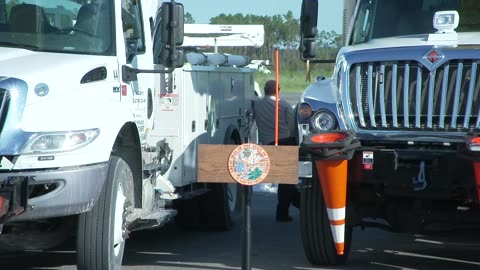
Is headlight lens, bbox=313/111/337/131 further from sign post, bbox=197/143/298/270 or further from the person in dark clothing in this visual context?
the person in dark clothing

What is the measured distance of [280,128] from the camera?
12.7 meters

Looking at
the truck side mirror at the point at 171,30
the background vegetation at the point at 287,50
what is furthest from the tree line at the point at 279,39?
the truck side mirror at the point at 171,30

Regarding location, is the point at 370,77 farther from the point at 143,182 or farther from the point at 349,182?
the point at 143,182

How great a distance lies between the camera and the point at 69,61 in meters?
8.05

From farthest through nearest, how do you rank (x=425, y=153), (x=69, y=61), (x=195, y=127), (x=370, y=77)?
(x=195, y=127) → (x=370, y=77) → (x=425, y=153) → (x=69, y=61)

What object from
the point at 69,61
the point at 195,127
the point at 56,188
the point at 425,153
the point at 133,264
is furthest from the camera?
the point at 195,127

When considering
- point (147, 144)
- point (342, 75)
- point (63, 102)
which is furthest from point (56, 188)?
point (342, 75)

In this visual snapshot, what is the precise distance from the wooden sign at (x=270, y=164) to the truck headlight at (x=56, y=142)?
3.60 feet

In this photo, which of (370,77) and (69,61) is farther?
(370,77)

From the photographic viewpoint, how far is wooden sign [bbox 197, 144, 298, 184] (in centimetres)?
820

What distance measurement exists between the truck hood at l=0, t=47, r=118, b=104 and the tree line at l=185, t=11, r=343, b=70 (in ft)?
12.7

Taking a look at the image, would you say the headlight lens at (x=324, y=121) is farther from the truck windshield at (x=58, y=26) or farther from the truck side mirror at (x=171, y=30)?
the truck windshield at (x=58, y=26)

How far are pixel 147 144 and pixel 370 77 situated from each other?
215 cm

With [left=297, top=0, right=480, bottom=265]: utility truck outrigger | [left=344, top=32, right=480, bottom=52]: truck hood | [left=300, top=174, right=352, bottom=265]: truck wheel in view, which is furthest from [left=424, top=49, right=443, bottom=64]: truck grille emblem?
[left=300, top=174, right=352, bottom=265]: truck wheel
